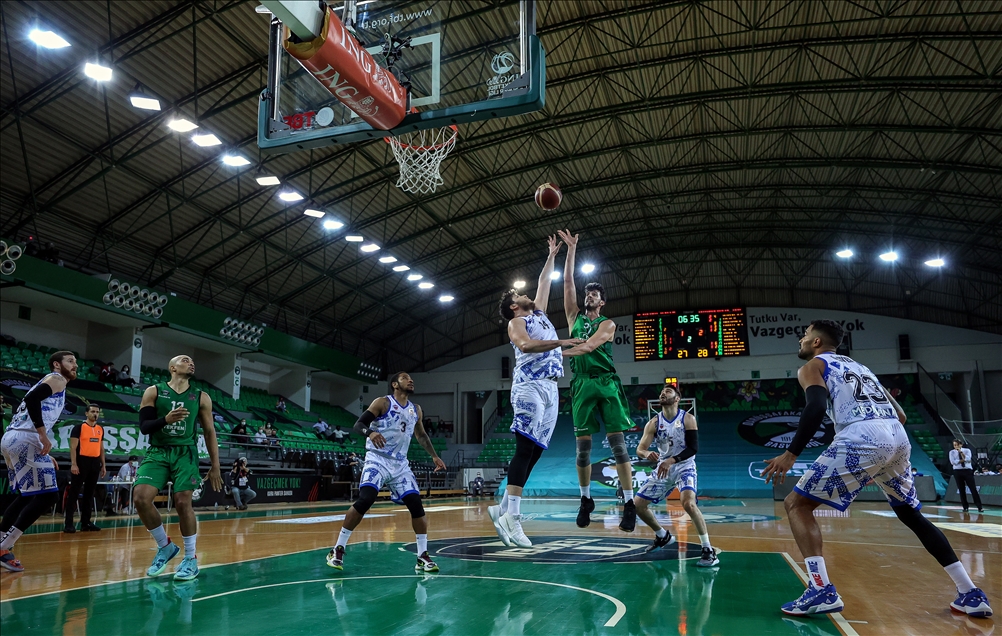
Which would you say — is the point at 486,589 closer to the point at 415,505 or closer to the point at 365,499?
the point at 415,505

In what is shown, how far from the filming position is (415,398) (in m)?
41.7

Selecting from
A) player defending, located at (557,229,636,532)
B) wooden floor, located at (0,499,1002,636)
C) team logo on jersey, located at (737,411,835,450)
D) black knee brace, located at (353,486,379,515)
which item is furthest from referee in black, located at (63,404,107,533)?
team logo on jersey, located at (737,411,835,450)

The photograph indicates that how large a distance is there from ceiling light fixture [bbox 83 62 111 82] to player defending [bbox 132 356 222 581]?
12380mm

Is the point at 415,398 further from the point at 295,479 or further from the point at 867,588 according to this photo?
the point at 867,588

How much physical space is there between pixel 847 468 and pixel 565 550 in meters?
4.02

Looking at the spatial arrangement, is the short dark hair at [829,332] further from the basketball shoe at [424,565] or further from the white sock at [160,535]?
the white sock at [160,535]

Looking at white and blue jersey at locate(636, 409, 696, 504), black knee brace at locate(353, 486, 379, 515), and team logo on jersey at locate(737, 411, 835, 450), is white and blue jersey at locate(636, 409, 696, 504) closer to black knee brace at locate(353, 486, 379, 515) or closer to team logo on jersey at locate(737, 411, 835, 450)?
black knee brace at locate(353, 486, 379, 515)

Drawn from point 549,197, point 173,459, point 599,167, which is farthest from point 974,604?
point 599,167

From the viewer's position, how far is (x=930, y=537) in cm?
448

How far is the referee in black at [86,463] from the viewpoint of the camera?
11.0m

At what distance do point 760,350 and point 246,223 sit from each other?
26948 millimetres

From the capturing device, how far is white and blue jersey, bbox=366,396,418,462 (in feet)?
21.2

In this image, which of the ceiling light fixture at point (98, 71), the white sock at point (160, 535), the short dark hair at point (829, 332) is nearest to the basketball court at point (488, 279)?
the short dark hair at point (829, 332)

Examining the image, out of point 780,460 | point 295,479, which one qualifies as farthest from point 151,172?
point 780,460
